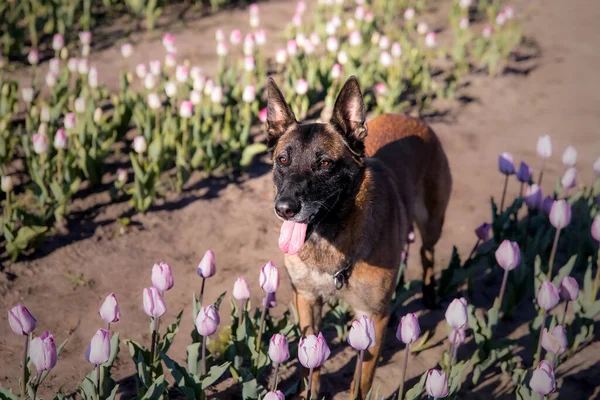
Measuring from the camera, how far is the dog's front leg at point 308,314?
3.72m

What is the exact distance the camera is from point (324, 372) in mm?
4207

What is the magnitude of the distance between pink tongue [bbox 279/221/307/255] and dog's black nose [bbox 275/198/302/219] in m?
0.16

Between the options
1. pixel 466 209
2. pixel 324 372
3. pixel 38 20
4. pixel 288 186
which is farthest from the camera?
pixel 38 20

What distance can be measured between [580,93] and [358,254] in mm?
7065

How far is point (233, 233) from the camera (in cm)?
576

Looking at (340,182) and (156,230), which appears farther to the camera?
(156,230)

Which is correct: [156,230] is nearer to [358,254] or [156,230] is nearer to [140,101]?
[140,101]

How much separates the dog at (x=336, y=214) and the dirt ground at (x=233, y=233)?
572 mm

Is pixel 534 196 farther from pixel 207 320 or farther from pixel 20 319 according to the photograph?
pixel 20 319

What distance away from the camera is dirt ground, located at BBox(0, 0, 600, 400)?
4250 mm

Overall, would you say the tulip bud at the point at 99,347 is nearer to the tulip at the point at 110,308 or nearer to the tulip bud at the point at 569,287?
the tulip at the point at 110,308

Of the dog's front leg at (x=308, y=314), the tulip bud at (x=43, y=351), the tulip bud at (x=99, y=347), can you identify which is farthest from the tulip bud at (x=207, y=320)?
the dog's front leg at (x=308, y=314)

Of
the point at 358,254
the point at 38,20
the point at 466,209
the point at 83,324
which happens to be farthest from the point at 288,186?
Result: the point at 38,20

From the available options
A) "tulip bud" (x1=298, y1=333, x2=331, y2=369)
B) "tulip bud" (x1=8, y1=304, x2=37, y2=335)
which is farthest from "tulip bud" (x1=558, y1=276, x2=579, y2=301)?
"tulip bud" (x1=8, y1=304, x2=37, y2=335)
